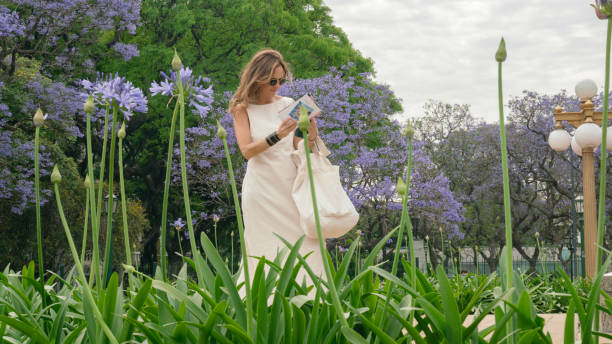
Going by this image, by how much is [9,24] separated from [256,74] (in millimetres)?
10770

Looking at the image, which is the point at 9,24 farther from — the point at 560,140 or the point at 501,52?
the point at 501,52

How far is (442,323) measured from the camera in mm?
1434

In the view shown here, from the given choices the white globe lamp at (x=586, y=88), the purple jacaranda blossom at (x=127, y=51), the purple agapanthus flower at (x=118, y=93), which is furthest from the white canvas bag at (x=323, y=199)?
the purple jacaranda blossom at (x=127, y=51)

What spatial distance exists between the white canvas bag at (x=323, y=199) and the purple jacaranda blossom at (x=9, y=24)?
10.8 meters

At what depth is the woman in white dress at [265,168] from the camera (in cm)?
349

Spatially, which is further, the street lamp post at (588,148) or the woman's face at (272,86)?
the street lamp post at (588,148)

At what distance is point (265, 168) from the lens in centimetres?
353

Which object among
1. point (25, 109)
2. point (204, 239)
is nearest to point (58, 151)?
point (25, 109)

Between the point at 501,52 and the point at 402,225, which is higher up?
the point at 501,52

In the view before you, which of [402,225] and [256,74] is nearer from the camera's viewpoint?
[402,225]

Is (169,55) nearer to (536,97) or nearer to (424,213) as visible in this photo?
(424,213)

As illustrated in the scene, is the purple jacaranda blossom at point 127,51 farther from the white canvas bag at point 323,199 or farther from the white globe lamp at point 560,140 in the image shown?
the white canvas bag at point 323,199

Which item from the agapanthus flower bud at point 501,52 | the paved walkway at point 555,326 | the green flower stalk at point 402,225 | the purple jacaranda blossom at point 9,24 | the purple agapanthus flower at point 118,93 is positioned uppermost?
the purple jacaranda blossom at point 9,24

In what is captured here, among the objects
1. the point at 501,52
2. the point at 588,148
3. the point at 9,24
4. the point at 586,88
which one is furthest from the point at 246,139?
the point at 9,24
